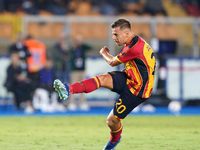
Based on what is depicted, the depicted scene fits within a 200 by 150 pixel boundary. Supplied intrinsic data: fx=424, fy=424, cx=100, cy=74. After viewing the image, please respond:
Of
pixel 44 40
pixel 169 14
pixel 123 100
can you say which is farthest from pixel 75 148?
pixel 169 14

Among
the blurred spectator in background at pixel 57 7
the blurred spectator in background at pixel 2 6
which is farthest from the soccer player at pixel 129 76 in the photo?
the blurred spectator in background at pixel 2 6

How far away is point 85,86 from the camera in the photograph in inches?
231

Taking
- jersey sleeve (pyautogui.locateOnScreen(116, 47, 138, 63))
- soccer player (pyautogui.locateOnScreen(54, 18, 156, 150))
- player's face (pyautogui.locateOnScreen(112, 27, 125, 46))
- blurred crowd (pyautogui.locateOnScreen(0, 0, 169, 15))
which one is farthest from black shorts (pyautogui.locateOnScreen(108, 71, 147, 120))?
blurred crowd (pyautogui.locateOnScreen(0, 0, 169, 15))

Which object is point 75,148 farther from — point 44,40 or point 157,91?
point 44,40

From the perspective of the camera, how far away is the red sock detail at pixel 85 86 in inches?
228

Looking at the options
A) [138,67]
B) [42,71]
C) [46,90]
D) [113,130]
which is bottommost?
[46,90]

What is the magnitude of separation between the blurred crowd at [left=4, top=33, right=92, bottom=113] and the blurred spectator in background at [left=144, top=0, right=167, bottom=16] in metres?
6.37

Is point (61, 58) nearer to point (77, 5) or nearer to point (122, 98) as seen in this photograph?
point (77, 5)

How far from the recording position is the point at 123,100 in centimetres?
614

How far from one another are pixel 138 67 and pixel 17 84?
7985 millimetres

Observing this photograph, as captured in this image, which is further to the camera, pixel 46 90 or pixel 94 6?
pixel 94 6

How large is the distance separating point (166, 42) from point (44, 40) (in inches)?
197

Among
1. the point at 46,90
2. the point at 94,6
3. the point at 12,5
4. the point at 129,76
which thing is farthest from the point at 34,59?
the point at 129,76

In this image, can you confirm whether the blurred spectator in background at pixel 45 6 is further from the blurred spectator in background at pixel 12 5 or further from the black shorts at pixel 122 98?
the black shorts at pixel 122 98
